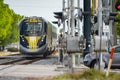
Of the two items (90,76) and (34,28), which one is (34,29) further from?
(90,76)

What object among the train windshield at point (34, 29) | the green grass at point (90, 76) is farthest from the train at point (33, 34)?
the green grass at point (90, 76)

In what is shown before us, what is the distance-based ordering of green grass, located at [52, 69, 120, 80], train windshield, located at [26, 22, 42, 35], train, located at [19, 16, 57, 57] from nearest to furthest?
1. green grass, located at [52, 69, 120, 80]
2. train, located at [19, 16, 57, 57]
3. train windshield, located at [26, 22, 42, 35]

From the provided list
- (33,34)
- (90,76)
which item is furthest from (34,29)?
(90,76)

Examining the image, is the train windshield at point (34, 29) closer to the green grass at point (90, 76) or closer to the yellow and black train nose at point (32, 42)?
the yellow and black train nose at point (32, 42)

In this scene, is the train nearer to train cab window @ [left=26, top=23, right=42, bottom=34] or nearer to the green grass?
train cab window @ [left=26, top=23, right=42, bottom=34]

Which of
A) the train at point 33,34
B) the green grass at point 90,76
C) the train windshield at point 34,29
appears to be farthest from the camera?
the train windshield at point 34,29

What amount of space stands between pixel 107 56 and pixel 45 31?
2141 cm

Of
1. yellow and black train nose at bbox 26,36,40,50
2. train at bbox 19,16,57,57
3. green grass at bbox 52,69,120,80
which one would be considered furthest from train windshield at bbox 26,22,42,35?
green grass at bbox 52,69,120,80

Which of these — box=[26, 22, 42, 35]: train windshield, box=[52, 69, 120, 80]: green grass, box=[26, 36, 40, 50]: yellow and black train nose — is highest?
box=[26, 22, 42, 35]: train windshield

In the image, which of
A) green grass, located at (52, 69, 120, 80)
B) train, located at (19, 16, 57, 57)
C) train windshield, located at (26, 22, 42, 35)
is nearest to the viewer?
green grass, located at (52, 69, 120, 80)

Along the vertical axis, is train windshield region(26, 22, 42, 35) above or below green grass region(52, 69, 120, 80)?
above

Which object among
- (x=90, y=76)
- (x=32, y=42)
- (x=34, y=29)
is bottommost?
(x=32, y=42)

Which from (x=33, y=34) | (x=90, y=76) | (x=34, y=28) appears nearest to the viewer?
(x=90, y=76)

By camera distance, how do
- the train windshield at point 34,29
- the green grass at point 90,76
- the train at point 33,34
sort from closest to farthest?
the green grass at point 90,76 < the train at point 33,34 < the train windshield at point 34,29
